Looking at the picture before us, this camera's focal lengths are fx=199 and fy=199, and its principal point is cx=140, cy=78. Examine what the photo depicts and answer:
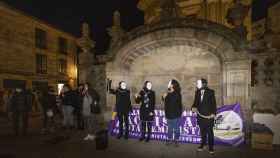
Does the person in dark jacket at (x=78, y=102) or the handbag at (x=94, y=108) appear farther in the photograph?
the person in dark jacket at (x=78, y=102)

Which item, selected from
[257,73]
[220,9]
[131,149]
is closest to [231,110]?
[257,73]

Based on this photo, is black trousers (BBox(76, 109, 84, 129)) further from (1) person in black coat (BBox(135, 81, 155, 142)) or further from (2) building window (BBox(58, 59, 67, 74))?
(2) building window (BBox(58, 59, 67, 74))

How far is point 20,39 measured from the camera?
20.2 metres

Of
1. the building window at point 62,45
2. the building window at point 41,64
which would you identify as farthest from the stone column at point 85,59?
the building window at point 62,45

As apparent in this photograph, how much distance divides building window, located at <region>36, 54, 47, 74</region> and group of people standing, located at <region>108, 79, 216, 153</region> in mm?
19160

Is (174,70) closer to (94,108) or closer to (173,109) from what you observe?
(173,109)

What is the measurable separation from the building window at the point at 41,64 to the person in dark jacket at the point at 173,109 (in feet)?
67.8

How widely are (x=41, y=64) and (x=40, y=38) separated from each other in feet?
10.1

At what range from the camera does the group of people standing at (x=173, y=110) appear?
5.62 metres

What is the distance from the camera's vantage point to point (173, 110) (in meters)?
6.08

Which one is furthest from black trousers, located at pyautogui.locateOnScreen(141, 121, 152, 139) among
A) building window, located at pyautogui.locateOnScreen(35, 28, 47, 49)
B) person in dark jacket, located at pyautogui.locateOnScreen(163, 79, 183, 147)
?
building window, located at pyautogui.locateOnScreen(35, 28, 47, 49)

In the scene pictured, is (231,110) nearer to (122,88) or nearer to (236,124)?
(236,124)

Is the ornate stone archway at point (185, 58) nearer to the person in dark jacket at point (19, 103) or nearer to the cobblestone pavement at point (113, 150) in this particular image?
the cobblestone pavement at point (113, 150)

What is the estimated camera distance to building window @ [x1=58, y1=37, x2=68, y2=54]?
2655cm
